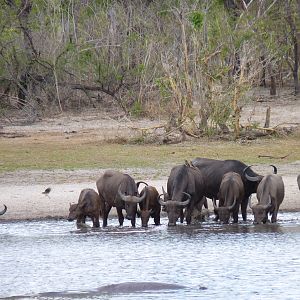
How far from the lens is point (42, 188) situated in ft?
70.6

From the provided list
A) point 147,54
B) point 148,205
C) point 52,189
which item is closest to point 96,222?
point 148,205

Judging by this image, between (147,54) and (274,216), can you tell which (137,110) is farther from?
(274,216)

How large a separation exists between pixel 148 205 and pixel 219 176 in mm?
1791

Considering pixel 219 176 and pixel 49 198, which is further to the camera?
pixel 49 198

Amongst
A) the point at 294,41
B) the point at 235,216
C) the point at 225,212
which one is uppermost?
the point at 294,41

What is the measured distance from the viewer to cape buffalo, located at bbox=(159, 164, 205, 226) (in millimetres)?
18562

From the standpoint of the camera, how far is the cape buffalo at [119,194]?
1852 cm

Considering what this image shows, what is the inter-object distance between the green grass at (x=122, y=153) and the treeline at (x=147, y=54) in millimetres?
1266

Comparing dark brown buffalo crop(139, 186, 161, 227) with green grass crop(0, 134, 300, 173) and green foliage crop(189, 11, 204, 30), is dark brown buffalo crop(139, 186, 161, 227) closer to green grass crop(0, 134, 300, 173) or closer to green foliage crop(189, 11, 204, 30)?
green grass crop(0, 134, 300, 173)

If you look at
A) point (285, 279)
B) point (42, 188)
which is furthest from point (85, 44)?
point (285, 279)

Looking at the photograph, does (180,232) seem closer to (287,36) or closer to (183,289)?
(183,289)

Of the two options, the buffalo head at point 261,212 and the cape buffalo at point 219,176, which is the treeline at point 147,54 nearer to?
the cape buffalo at point 219,176

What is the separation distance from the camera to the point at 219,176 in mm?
19891

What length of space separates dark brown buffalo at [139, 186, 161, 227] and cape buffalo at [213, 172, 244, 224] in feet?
3.41
